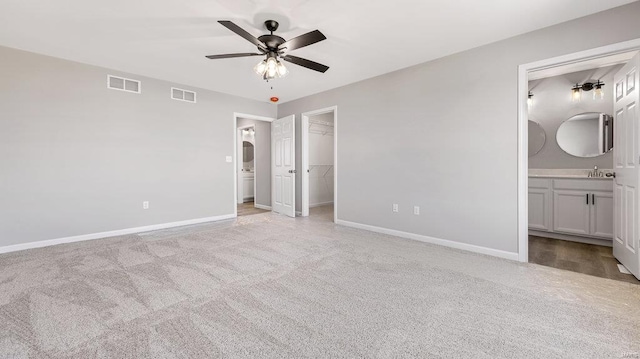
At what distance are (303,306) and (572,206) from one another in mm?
4119

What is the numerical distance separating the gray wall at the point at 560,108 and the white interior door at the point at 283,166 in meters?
4.28

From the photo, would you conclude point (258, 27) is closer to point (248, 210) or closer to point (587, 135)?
point (248, 210)

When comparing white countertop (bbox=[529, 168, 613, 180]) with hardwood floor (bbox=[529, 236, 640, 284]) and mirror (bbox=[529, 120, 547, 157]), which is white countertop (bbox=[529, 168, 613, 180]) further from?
hardwood floor (bbox=[529, 236, 640, 284])

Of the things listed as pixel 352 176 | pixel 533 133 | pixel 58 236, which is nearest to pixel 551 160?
pixel 533 133

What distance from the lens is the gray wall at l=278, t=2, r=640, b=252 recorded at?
9.52 ft

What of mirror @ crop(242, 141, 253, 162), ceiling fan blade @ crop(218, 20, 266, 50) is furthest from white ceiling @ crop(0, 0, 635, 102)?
mirror @ crop(242, 141, 253, 162)

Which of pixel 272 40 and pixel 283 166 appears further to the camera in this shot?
pixel 283 166

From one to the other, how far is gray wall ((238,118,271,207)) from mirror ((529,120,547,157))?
522 centimetres

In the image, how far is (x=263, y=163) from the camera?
667 cm

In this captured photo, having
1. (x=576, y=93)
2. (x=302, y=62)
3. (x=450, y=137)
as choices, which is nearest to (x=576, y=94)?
(x=576, y=93)

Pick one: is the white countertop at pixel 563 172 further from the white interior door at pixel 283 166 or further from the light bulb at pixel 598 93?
the white interior door at pixel 283 166

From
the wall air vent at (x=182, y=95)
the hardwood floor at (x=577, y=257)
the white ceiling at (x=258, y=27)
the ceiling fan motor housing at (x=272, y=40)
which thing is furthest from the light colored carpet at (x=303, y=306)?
the wall air vent at (x=182, y=95)

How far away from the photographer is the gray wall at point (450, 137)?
2.90 metres

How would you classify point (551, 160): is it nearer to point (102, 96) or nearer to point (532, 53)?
point (532, 53)
